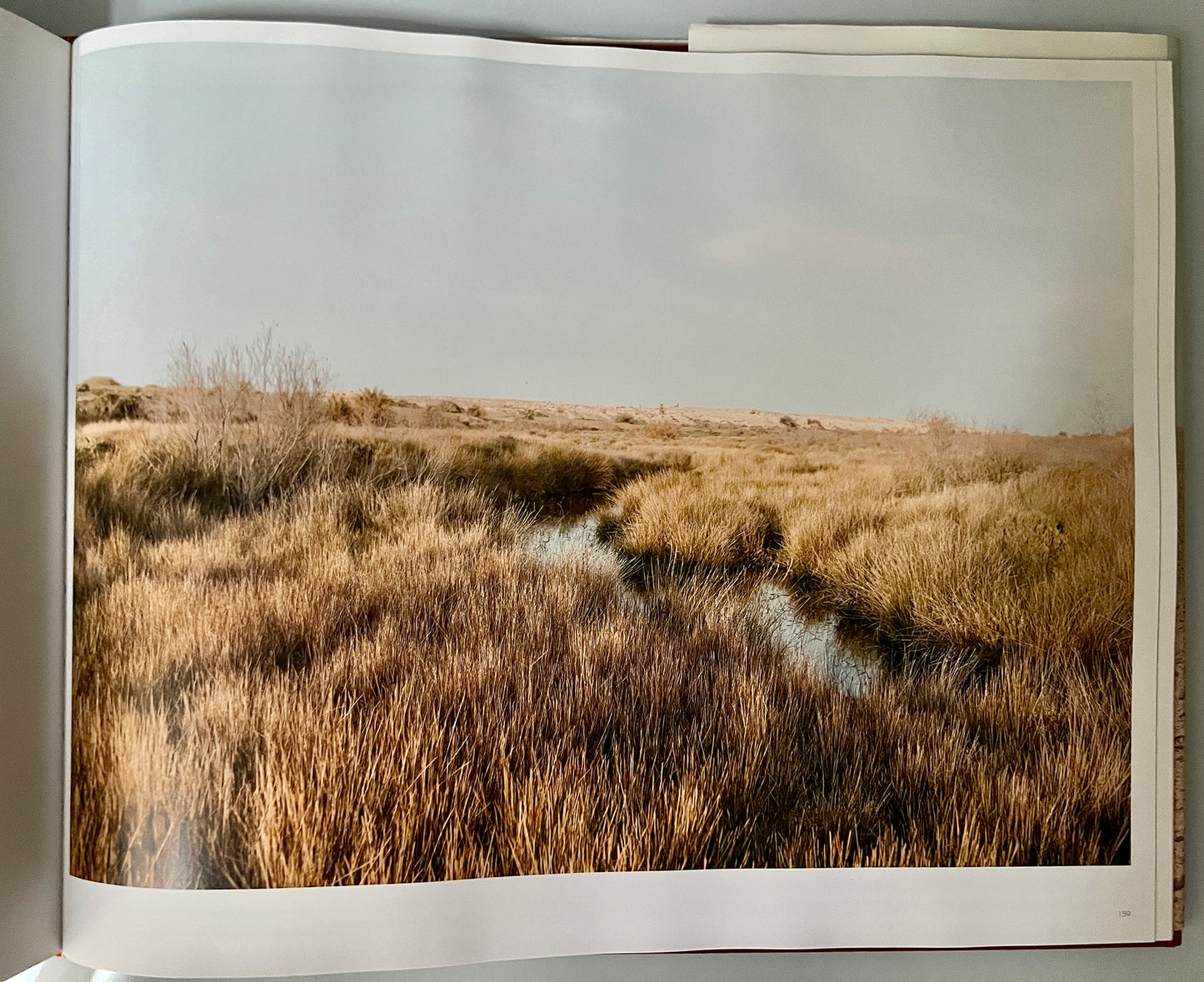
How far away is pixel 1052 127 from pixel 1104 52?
0.54ft

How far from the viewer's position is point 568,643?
3.83 ft

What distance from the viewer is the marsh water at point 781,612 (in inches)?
46.4

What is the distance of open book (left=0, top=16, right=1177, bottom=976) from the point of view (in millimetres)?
1111

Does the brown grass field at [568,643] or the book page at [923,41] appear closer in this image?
the brown grass field at [568,643]

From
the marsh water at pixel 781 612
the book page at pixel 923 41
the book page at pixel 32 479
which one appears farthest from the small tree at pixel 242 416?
the book page at pixel 923 41

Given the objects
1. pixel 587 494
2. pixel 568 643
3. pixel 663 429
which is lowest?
pixel 568 643

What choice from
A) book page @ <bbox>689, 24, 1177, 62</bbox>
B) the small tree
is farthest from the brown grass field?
book page @ <bbox>689, 24, 1177, 62</bbox>

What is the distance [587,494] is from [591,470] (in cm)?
4

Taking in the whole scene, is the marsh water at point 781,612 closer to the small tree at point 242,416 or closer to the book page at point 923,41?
the small tree at point 242,416

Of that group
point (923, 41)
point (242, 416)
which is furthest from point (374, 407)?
point (923, 41)

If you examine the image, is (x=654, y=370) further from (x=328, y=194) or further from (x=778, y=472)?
(x=328, y=194)

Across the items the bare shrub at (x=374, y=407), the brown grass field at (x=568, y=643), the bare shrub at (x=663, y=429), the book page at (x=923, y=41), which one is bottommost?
the brown grass field at (x=568, y=643)

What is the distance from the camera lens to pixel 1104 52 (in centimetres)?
125

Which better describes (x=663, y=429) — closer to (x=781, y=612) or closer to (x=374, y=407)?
(x=781, y=612)
